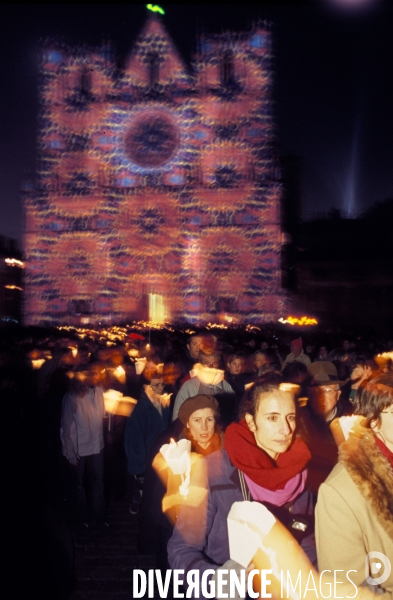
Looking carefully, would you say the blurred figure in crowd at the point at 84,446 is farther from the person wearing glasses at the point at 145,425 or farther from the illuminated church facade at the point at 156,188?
the illuminated church facade at the point at 156,188

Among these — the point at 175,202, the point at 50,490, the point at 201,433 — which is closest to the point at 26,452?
the point at 201,433

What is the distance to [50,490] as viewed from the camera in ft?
20.4

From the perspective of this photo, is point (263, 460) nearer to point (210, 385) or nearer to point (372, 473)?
point (372, 473)

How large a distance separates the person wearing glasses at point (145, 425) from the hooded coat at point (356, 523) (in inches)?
137

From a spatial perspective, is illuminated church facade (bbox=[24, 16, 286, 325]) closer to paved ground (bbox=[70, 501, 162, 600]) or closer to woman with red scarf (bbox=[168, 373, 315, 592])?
paved ground (bbox=[70, 501, 162, 600])

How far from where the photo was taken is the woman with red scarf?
2.68 m

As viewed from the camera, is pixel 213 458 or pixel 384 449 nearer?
pixel 384 449

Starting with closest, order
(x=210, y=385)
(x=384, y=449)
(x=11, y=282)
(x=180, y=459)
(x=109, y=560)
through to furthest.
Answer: (x=384, y=449), (x=180, y=459), (x=109, y=560), (x=210, y=385), (x=11, y=282)

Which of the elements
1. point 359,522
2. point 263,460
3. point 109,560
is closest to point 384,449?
point 359,522

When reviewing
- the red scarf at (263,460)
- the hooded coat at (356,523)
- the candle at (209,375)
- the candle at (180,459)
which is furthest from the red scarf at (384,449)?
the candle at (209,375)

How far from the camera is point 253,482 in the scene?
9.09ft

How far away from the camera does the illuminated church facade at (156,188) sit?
4028 centimetres

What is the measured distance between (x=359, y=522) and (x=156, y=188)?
42411 millimetres

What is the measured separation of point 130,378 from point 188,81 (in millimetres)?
41000
